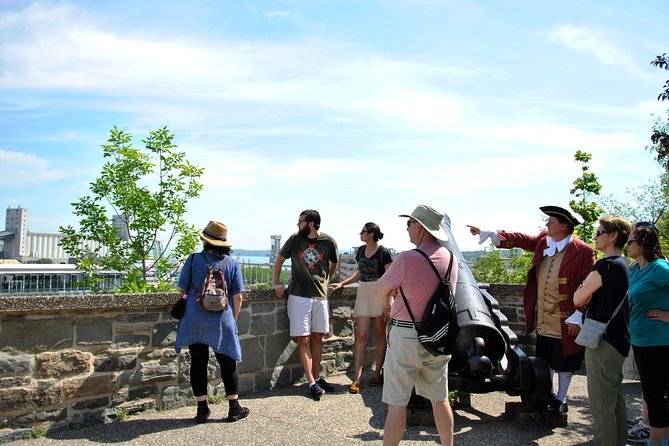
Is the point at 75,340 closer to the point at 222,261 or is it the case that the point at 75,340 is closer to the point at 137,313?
the point at 137,313

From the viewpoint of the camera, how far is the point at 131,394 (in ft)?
18.6

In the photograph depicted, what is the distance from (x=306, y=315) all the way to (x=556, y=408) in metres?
2.72

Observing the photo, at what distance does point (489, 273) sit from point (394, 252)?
13.3ft

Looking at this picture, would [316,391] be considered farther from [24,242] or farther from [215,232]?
[24,242]

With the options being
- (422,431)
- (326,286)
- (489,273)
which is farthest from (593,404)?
(489,273)

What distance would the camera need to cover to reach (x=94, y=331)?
17.9ft

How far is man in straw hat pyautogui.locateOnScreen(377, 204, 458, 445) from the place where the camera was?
4.19 meters

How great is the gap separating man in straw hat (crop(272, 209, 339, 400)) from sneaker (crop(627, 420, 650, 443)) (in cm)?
298

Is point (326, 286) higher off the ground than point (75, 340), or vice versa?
point (326, 286)

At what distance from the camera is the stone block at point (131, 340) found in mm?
5605

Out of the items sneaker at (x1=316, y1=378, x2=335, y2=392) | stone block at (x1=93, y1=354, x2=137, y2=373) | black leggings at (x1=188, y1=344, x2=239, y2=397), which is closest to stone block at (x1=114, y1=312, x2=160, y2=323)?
stone block at (x1=93, y1=354, x2=137, y2=373)

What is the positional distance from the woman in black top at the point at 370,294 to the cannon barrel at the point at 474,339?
176cm

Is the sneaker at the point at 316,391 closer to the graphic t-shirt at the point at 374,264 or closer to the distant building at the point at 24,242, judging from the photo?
the graphic t-shirt at the point at 374,264

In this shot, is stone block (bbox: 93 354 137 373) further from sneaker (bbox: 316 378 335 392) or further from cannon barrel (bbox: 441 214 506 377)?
cannon barrel (bbox: 441 214 506 377)
